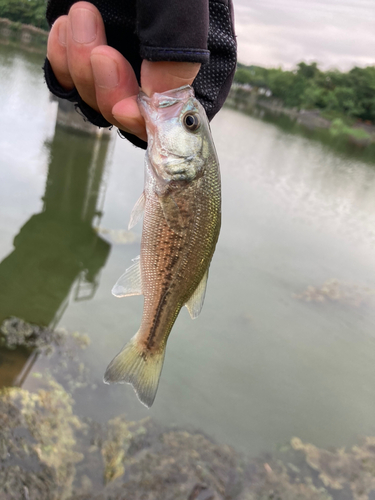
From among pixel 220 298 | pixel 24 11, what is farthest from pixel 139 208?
pixel 24 11

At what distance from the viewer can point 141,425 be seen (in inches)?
124

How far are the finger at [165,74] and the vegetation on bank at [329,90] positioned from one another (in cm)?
5542

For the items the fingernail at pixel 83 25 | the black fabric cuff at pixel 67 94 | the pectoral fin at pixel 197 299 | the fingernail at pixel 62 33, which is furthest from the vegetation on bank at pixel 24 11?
the pectoral fin at pixel 197 299

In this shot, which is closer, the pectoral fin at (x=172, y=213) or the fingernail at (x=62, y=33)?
the fingernail at (x=62, y=33)

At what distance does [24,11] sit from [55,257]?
3222 cm

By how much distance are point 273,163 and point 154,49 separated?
13069 mm

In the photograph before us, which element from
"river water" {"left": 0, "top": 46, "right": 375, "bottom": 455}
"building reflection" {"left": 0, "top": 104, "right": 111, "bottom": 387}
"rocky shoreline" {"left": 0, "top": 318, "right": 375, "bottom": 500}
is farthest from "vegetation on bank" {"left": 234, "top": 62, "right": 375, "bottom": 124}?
"rocky shoreline" {"left": 0, "top": 318, "right": 375, "bottom": 500}

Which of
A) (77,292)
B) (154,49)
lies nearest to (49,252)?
(77,292)

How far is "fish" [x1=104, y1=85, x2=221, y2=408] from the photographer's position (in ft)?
4.67

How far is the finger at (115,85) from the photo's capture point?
1142 millimetres

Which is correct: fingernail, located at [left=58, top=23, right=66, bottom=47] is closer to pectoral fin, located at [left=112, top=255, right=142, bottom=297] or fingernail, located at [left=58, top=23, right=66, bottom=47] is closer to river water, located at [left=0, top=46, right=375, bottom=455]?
pectoral fin, located at [left=112, top=255, right=142, bottom=297]

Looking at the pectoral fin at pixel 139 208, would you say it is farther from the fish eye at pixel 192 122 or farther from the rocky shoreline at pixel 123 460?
the rocky shoreline at pixel 123 460

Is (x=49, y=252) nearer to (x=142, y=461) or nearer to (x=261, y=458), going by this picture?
(x=142, y=461)

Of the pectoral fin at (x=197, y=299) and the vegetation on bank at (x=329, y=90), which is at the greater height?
the vegetation on bank at (x=329, y=90)
